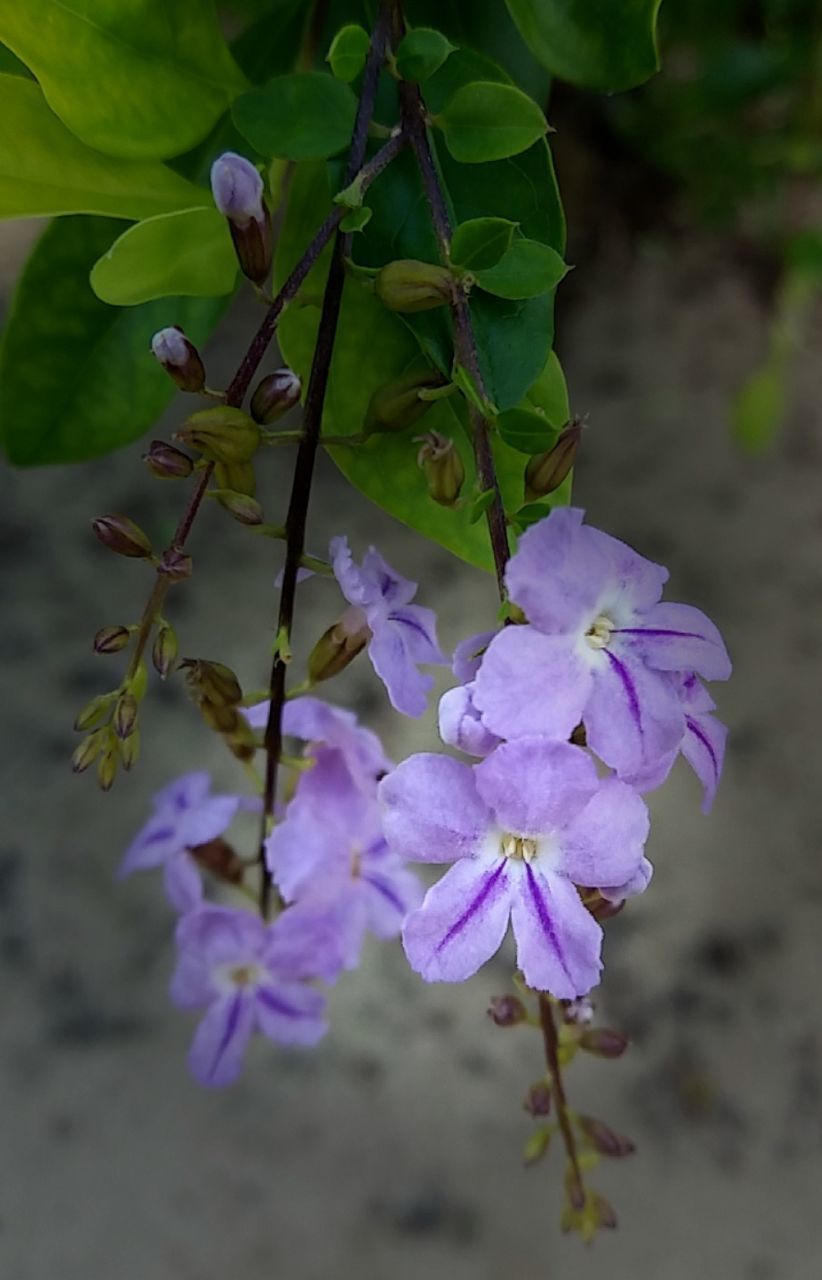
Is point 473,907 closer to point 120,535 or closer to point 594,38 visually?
point 120,535

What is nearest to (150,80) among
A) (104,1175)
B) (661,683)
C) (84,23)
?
(84,23)

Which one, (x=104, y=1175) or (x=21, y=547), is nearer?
(x=104, y=1175)

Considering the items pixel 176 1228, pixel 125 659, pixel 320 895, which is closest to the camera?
pixel 320 895

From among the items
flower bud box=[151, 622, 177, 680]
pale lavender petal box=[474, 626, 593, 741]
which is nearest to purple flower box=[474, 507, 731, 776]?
pale lavender petal box=[474, 626, 593, 741]

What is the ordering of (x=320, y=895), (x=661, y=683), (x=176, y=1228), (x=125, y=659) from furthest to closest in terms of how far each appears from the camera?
(x=125, y=659) → (x=176, y=1228) → (x=320, y=895) → (x=661, y=683)

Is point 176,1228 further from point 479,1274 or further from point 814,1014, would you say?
point 814,1014

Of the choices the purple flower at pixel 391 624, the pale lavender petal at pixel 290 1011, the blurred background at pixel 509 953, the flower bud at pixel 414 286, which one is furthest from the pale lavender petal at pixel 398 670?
the blurred background at pixel 509 953

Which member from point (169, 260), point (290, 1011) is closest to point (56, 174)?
point (169, 260)

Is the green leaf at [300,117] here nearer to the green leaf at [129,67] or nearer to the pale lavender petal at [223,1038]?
the green leaf at [129,67]
